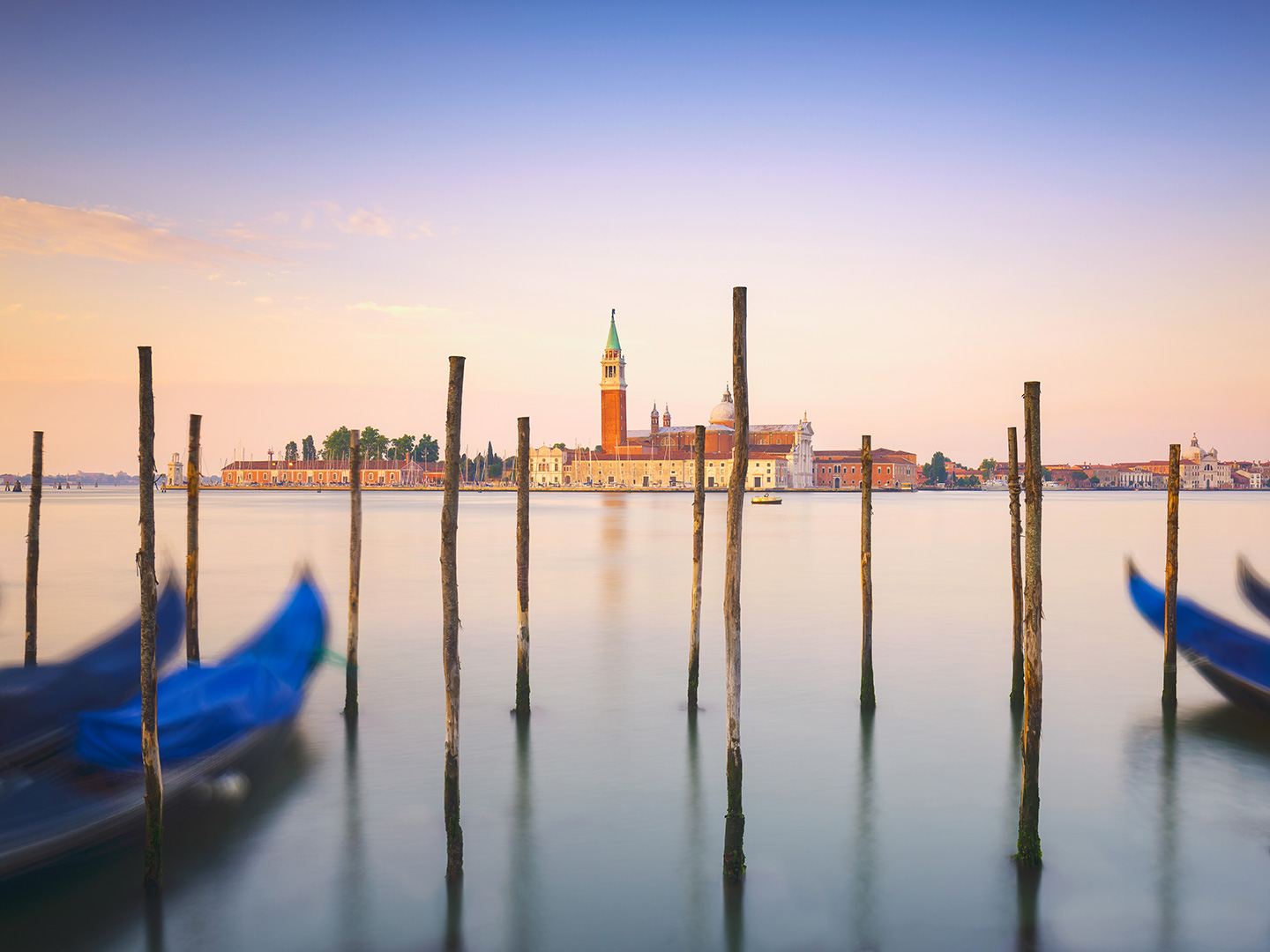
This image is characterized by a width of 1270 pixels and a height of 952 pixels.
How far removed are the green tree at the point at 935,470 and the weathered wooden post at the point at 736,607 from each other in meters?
150

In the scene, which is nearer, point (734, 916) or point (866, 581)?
point (734, 916)

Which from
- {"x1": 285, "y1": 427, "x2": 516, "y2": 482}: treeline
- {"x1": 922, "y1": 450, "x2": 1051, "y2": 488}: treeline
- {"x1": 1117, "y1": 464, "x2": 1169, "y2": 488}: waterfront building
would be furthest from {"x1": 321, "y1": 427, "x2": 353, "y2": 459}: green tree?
{"x1": 1117, "y1": 464, "x2": 1169, "y2": 488}: waterfront building

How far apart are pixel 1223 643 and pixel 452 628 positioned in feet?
28.0

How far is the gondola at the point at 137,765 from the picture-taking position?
550 centimetres

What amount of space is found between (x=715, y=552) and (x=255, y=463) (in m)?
121

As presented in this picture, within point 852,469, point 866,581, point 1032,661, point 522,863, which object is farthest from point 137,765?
point 852,469

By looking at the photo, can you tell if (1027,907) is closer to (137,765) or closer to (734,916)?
(734,916)

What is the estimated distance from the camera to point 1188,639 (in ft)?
34.2

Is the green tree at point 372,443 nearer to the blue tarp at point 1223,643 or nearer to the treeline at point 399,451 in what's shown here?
the treeline at point 399,451

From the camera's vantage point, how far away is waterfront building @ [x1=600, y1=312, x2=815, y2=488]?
106500 millimetres

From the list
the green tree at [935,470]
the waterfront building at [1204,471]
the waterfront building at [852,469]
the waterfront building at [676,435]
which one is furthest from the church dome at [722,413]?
the waterfront building at [1204,471]

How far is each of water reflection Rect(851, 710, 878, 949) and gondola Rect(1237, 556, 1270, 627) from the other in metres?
7.45

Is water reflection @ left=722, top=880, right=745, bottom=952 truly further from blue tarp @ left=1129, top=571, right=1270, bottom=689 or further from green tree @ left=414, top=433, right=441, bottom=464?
green tree @ left=414, top=433, right=441, bottom=464

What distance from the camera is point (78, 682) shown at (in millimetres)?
7945
